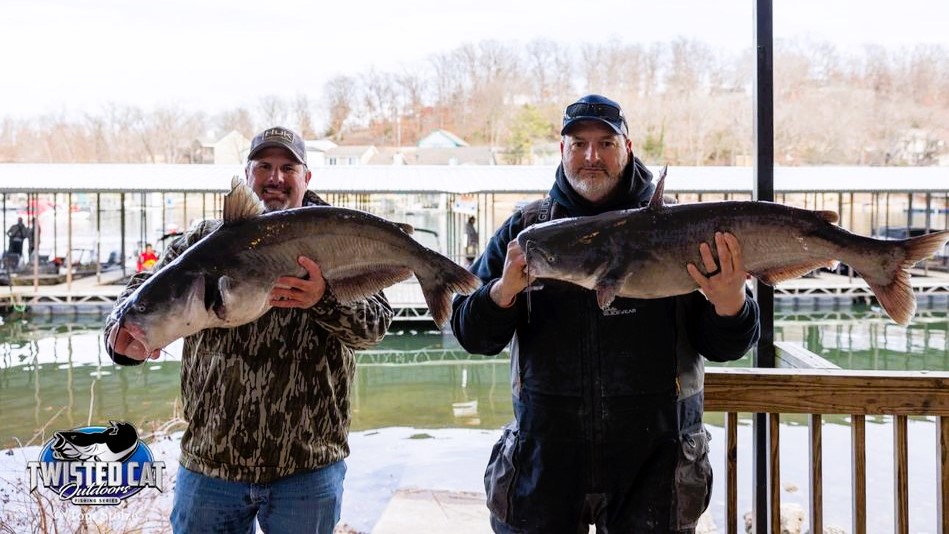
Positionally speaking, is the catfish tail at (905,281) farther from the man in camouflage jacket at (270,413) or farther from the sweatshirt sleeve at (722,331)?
the man in camouflage jacket at (270,413)

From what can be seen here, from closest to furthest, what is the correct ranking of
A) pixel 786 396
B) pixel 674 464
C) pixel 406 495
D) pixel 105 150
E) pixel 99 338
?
1. pixel 674 464
2. pixel 786 396
3. pixel 406 495
4. pixel 99 338
5. pixel 105 150

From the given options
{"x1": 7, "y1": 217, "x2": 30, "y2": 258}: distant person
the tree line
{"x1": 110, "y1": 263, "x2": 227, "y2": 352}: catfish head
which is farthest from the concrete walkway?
the tree line

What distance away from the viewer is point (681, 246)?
198cm

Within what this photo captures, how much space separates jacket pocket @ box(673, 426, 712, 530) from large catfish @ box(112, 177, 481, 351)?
0.74 metres

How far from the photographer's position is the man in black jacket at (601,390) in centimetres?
208

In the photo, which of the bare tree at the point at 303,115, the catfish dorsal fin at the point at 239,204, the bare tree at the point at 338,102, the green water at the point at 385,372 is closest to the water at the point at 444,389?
the green water at the point at 385,372

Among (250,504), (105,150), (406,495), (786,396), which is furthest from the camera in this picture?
(105,150)

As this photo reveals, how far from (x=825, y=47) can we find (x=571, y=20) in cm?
1841

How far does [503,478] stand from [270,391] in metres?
0.73

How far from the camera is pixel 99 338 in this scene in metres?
16.3

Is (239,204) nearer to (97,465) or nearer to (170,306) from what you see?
(170,306)

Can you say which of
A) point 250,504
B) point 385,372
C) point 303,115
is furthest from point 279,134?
point 303,115

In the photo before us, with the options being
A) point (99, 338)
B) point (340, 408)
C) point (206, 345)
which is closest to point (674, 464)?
point (340, 408)

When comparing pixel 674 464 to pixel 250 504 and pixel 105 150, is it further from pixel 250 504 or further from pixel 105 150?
pixel 105 150
